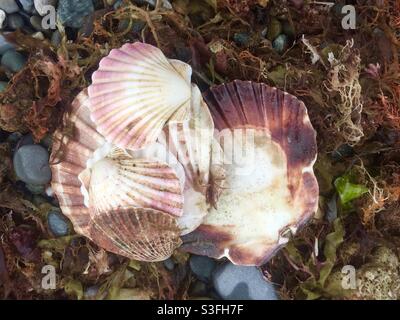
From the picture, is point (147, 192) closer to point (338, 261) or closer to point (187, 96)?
point (187, 96)

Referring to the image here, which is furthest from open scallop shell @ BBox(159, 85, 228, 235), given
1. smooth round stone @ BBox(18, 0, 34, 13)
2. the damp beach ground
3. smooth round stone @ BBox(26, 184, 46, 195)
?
smooth round stone @ BBox(18, 0, 34, 13)

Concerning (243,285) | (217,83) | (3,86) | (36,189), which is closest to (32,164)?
(36,189)

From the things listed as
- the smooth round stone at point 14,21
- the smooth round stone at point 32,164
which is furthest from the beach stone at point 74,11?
the smooth round stone at point 32,164

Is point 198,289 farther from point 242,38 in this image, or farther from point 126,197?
point 242,38

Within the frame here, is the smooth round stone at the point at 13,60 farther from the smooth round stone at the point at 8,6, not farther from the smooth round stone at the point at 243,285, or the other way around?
the smooth round stone at the point at 243,285

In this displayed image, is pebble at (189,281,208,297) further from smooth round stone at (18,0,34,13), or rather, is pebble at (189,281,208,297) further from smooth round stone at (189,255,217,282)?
smooth round stone at (18,0,34,13)

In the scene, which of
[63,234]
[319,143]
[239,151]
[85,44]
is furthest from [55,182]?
[319,143]
